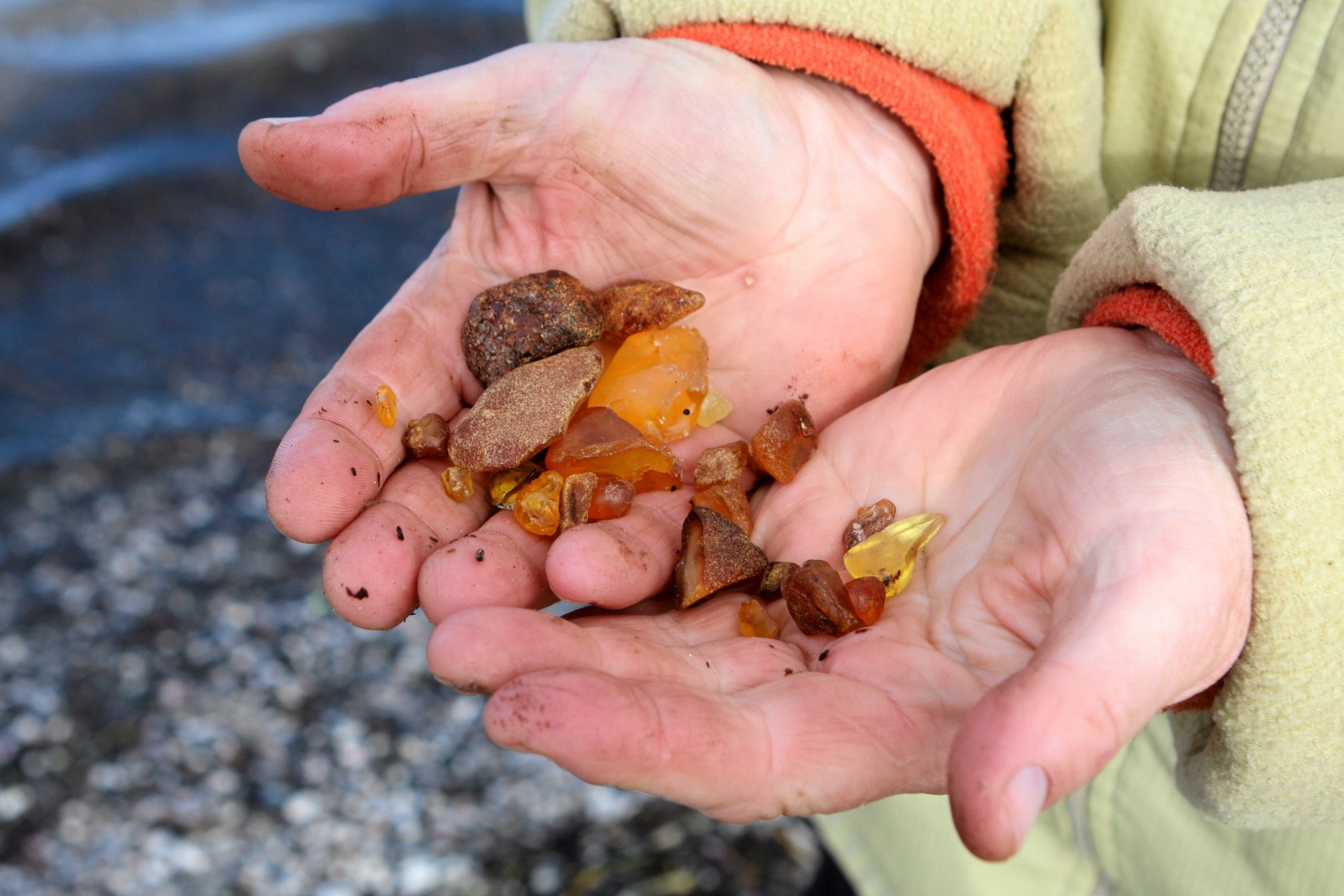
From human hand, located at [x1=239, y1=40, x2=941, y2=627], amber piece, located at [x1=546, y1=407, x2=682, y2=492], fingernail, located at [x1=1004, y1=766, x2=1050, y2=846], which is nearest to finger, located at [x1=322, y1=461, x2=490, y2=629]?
human hand, located at [x1=239, y1=40, x2=941, y2=627]

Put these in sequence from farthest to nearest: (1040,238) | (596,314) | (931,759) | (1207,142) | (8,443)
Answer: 1. (8,443)
2. (1040,238)
3. (596,314)
4. (1207,142)
5. (931,759)

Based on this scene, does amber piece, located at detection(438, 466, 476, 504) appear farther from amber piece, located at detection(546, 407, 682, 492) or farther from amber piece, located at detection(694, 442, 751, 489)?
amber piece, located at detection(694, 442, 751, 489)

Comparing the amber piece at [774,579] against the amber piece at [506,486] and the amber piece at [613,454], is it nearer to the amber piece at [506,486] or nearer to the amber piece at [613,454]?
the amber piece at [613,454]

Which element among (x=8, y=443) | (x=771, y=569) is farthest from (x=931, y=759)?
(x=8, y=443)

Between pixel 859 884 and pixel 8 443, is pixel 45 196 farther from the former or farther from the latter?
pixel 859 884

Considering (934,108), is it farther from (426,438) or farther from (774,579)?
(426,438)
